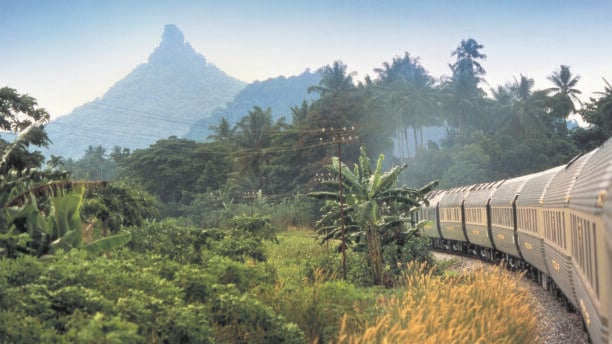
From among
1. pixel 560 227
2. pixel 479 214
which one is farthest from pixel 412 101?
pixel 560 227

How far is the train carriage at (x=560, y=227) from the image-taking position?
13180mm

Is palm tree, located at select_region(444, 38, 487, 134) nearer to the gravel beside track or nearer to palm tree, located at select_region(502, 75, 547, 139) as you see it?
palm tree, located at select_region(502, 75, 547, 139)

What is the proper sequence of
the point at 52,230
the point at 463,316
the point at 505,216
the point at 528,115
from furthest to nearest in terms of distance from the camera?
the point at 528,115 < the point at 505,216 < the point at 52,230 < the point at 463,316

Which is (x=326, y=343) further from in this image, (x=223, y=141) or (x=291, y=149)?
(x=223, y=141)

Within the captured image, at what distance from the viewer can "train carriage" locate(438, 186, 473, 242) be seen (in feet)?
110

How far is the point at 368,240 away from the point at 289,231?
29.4 meters

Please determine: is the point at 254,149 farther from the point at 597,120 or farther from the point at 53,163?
the point at 53,163

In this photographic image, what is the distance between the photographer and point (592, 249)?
366 inches

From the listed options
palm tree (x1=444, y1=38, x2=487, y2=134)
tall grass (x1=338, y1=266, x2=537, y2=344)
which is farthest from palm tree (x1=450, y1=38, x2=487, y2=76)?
tall grass (x1=338, y1=266, x2=537, y2=344)

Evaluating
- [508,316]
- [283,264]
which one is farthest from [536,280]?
[508,316]

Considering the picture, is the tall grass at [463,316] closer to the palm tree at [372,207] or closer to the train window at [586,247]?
the train window at [586,247]

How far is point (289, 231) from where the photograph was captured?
167ft

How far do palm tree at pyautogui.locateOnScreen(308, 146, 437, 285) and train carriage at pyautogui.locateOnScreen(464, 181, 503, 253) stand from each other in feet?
20.3

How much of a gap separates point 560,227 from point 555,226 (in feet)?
2.81
